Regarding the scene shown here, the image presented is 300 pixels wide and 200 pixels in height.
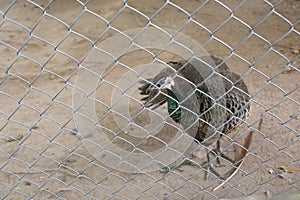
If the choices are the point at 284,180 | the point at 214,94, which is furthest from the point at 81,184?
the point at 284,180

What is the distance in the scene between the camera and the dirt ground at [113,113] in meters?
2.95

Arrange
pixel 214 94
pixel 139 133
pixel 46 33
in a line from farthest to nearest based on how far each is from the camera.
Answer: pixel 46 33 → pixel 139 133 → pixel 214 94

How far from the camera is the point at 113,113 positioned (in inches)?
152

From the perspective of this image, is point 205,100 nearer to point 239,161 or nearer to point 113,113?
point 239,161

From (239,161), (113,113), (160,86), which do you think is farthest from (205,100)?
(113,113)

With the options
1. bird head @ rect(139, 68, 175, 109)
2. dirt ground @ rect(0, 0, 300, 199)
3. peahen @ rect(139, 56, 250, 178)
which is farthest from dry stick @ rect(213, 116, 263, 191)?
bird head @ rect(139, 68, 175, 109)

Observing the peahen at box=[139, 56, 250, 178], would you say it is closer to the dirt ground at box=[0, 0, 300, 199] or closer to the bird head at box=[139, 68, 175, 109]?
the bird head at box=[139, 68, 175, 109]

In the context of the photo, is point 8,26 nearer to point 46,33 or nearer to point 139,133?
point 46,33

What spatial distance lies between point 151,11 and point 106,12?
56 cm

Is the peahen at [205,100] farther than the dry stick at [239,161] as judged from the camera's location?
No

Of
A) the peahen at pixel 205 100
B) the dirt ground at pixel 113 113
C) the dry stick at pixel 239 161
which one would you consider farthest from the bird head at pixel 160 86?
the dry stick at pixel 239 161

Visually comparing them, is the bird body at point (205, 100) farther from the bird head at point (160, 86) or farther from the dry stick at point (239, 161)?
the dry stick at point (239, 161)

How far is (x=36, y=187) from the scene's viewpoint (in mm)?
3117

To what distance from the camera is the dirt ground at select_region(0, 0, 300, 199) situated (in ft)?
9.67
